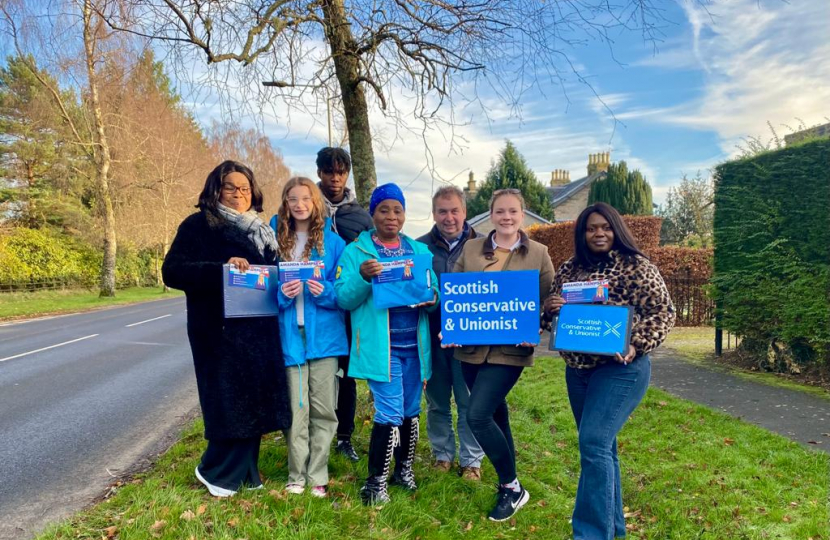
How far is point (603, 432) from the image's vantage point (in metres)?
3.04

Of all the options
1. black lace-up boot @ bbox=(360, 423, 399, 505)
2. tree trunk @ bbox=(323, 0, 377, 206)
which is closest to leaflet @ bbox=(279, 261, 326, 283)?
black lace-up boot @ bbox=(360, 423, 399, 505)

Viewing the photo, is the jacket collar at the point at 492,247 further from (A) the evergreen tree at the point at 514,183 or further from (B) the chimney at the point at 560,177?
(B) the chimney at the point at 560,177

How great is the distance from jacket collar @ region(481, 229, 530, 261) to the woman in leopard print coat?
1.53 ft

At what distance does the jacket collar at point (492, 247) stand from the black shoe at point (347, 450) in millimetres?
1998

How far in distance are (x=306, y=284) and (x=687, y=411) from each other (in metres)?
4.89

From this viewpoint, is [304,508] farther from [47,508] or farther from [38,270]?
[38,270]

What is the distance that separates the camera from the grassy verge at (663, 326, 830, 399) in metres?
7.32

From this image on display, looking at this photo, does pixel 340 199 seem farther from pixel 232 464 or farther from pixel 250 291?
pixel 232 464

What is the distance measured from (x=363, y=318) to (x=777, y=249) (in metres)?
7.30

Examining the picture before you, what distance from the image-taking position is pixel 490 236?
12.2 feet

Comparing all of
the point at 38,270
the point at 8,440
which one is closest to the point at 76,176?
the point at 38,270

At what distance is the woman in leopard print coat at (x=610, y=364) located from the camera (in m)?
3.05

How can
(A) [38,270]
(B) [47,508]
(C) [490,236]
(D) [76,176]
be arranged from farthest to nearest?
(D) [76,176], (A) [38,270], (B) [47,508], (C) [490,236]

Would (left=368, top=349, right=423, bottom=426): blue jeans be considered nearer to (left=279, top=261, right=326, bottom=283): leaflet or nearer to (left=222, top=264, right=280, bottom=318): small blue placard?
(left=279, top=261, right=326, bottom=283): leaflet
